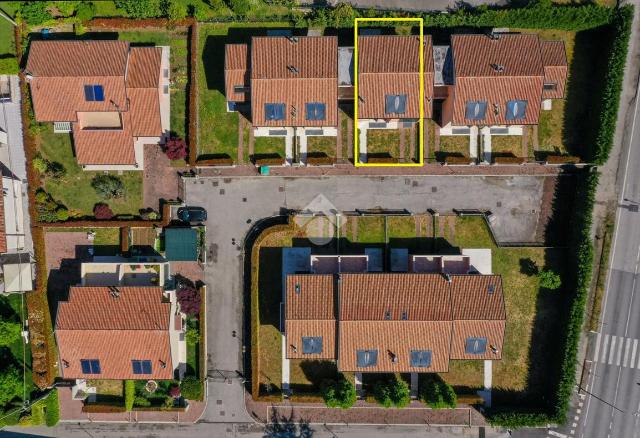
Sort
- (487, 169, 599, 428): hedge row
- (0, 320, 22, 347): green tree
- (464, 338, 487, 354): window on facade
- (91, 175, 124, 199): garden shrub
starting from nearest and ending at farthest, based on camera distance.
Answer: (464, 338, 487, 354): window on facade, (487, 169, 599, 428): hedge row, (0, 320, 22, 347): green tree, (91, 175, 124, 199): garden shrub

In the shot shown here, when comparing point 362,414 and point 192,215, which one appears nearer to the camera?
point 192,215

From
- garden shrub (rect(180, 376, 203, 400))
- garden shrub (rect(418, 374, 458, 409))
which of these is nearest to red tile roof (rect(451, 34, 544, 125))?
garden shrub (rect(418, 374, 458, 409))

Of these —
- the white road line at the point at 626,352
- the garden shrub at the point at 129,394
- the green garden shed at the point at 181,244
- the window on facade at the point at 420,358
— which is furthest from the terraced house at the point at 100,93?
the white road line at the point at 626,352

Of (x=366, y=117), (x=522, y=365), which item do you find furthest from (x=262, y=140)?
(x=522, y=365)

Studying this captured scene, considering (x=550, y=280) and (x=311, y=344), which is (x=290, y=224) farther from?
(x=550, y=280)

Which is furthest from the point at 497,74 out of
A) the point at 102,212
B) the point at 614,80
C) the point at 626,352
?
the point at 102,212

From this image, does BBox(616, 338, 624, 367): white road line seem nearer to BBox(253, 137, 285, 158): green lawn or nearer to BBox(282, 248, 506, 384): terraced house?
BBox(282, 248, 506, 384): terraced house
